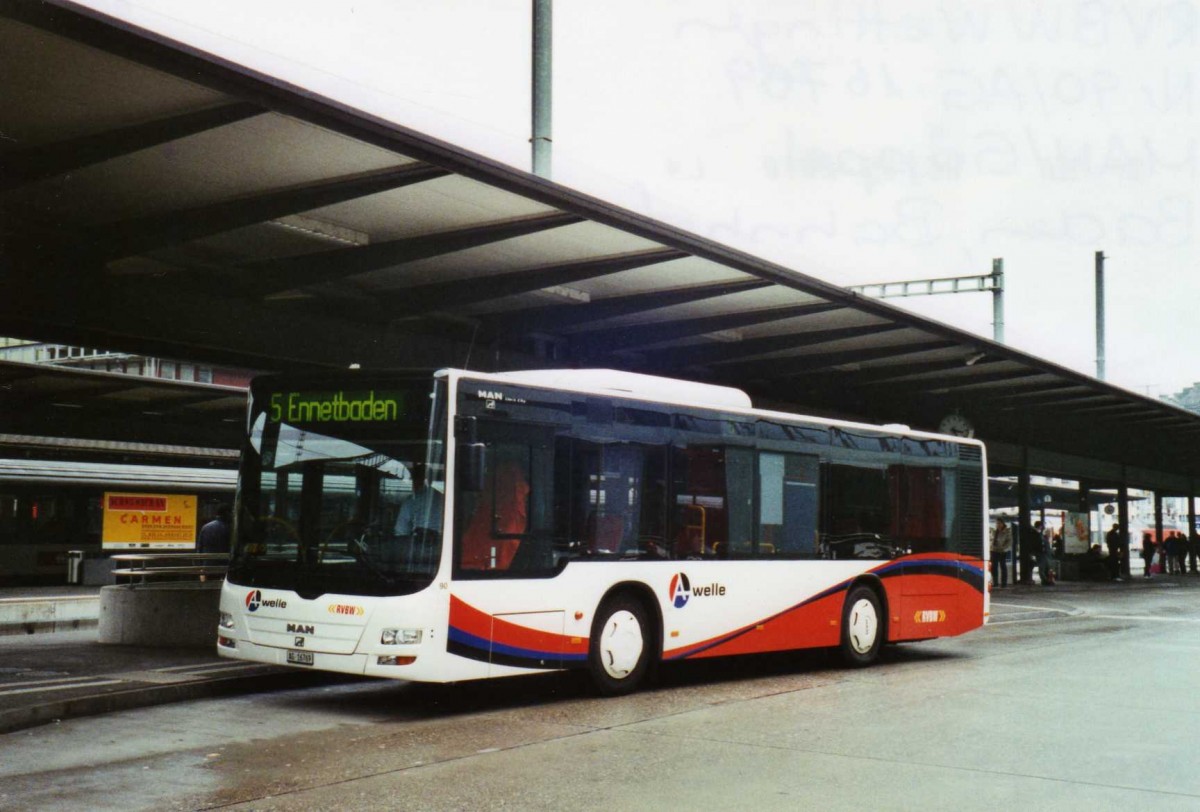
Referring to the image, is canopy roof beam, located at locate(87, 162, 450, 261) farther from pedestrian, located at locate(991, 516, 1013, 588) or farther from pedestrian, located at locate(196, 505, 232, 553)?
pedestrian, located at locate(991, 516, 1013, 588)

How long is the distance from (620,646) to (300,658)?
3.03 m

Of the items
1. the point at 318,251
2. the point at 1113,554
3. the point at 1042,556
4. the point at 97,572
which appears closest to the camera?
the point at 318,251

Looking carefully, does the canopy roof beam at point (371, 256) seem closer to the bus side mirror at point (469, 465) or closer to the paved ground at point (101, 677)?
the bus side mirror at point (469, 465)

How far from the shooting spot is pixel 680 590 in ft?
39.8

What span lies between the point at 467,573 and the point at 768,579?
4278 millimetres

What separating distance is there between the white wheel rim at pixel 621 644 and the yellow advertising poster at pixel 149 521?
812 inches

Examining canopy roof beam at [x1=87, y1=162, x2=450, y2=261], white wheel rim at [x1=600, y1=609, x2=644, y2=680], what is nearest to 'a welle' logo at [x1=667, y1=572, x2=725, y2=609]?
white wheel rim at [x1=600, y1=609, x2=644, y2=680]

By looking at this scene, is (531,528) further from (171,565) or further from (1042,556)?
(1042,556)

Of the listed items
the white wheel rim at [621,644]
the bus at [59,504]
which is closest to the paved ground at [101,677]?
the white wheel rim at [621,644]

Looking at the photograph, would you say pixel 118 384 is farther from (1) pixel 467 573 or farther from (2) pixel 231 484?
(1) pixel 467 573

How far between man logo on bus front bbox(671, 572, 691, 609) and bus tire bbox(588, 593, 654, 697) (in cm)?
36

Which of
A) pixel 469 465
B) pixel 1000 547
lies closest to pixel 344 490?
pixel 469 465

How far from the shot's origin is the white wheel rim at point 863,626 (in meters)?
14.4

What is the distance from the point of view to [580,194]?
1290 centimetres
